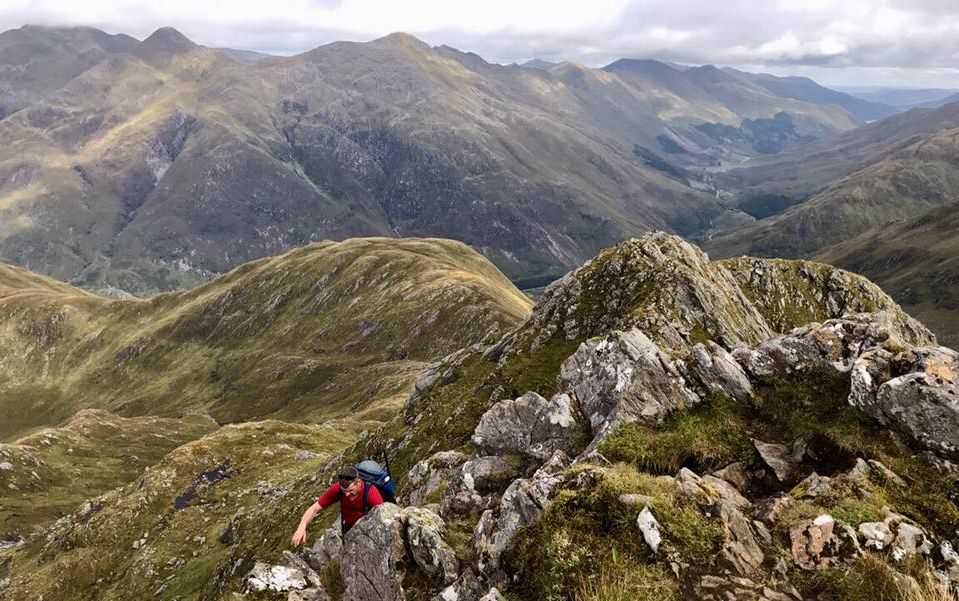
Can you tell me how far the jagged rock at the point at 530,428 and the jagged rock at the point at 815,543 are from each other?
1339cm

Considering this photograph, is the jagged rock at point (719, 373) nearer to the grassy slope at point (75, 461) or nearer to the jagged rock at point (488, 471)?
the jagged rock at point (488, 471)

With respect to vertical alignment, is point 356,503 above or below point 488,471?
above

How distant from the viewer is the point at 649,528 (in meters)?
14.7

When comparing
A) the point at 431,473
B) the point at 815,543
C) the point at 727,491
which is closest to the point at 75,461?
the point at 431,473

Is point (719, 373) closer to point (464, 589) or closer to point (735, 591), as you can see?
point (735, 591)

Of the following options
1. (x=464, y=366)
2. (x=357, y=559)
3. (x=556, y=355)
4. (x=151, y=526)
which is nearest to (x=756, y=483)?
(x=357, y=559)

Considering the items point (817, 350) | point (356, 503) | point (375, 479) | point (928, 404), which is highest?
point (928, 404)

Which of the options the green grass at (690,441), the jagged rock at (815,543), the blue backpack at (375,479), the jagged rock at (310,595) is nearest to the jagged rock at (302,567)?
the jagged rock at (310,595)

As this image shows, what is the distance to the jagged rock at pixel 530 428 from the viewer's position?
28.6 meters

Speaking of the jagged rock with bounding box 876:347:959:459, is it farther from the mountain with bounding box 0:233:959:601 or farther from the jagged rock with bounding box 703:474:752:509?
the jagged rock with bounding box 703:474:752:509

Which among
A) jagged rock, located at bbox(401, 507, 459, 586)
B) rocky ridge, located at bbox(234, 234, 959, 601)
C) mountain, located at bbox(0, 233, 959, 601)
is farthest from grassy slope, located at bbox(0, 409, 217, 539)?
jagged rock, located at bbox(401, 507, 459, 586)

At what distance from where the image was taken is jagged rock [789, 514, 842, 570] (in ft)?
46.8

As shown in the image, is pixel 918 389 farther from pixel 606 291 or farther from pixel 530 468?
pixel 606 291

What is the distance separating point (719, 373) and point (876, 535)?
431 inches
